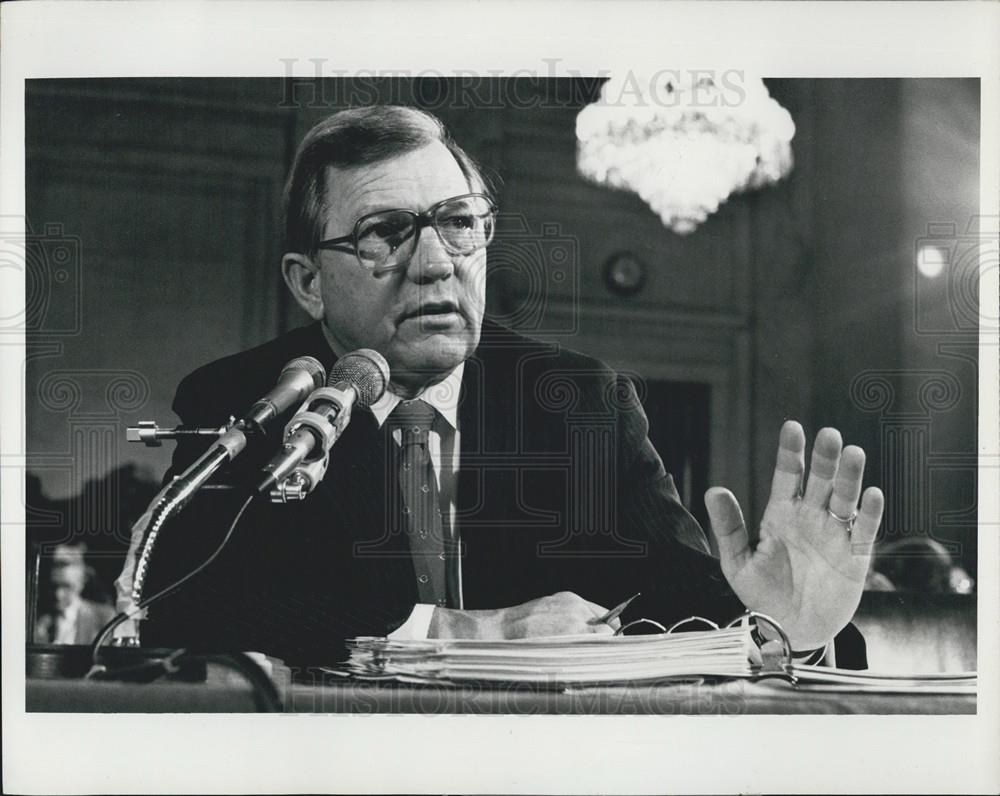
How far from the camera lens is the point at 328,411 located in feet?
10.1

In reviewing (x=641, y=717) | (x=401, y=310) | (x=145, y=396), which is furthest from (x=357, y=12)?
(x=641, y=717)

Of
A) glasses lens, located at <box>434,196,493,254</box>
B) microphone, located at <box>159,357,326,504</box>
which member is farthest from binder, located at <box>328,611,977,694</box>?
glasses lens, located at <box>434,196,493,254</box>

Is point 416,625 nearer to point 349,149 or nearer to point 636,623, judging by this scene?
point 636,623

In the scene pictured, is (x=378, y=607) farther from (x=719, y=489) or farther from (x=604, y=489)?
(x=719, y=489)

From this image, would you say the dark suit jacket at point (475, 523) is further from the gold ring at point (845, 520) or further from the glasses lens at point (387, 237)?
the gold ring at point (845, 520)

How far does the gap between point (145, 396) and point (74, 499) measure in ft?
1.34

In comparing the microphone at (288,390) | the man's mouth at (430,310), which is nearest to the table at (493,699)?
the microphone at (288,390)

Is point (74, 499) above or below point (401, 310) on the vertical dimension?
below

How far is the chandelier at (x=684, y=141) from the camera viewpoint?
317 cm

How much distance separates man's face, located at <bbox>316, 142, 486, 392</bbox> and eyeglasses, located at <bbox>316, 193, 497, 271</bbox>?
2 cm

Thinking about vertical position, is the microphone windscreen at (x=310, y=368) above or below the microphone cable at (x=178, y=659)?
above

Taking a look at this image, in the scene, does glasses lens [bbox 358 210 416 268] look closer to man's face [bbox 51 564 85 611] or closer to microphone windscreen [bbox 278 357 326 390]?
microphone windscreen [bbox 278 357 326 390]

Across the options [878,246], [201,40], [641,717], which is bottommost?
[641,717]

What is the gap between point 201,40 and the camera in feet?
10.5
